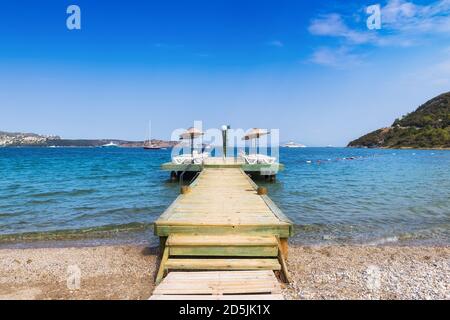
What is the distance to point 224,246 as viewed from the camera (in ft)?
18.4

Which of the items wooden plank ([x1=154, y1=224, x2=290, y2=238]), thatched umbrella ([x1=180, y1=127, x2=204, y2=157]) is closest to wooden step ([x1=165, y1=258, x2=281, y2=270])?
wooden plank ([x1=154, y1=224, x2=290, y2=238])

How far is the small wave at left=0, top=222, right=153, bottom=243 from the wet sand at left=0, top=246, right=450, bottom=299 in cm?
131

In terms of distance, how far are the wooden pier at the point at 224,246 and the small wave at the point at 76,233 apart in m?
3.72

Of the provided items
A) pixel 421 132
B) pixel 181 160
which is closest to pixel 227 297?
pixel 181 160

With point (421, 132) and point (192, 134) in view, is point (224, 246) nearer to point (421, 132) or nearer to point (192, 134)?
point (192, 134)

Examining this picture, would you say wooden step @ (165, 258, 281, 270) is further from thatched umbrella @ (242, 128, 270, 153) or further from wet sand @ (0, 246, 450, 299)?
thatched umbrella @ (242, 128, 270, 153)

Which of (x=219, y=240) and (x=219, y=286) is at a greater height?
(x=219, y=240)

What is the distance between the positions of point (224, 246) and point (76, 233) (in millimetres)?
6859

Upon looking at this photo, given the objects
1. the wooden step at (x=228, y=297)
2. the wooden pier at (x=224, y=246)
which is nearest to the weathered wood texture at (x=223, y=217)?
the wooden pier at (x=224, y=246)

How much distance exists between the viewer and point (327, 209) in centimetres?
1348

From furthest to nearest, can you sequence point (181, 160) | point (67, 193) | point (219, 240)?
point (181, 160)
point (67, 193)
point (219, 240)

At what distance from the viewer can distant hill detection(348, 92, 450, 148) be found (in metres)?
106
